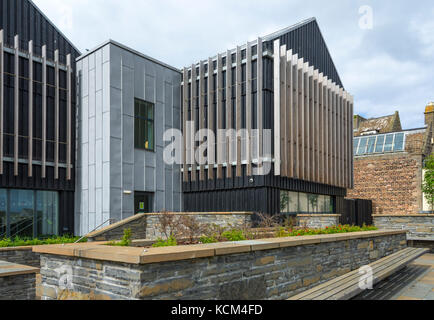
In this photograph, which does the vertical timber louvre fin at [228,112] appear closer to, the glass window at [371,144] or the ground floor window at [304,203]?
the ground floor window at [304,203]

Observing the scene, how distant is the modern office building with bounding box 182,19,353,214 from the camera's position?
1698 cm

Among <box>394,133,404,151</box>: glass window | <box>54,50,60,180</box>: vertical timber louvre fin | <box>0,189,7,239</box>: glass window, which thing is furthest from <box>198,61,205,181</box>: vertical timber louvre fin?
<box>394,133,404,151</box>: glass window

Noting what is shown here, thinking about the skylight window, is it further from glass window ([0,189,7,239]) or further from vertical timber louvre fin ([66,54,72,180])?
glass window ([0,189,7,239])

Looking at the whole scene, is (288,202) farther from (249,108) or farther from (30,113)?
(30,113)

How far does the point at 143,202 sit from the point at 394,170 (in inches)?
823

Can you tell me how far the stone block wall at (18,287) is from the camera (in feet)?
20.6

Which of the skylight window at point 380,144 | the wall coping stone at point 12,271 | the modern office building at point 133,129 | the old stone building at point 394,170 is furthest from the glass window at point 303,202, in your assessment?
the wall coping stone at point 12,271

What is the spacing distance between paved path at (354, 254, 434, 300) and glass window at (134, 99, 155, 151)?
12482 millimetres

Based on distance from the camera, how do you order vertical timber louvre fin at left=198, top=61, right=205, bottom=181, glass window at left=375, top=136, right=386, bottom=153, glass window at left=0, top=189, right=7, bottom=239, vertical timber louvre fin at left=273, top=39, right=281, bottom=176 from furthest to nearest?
1. glass window at left=375, top=136, right=386, bottom=153
2. vertical timber louvre fin at left=198, top=61, right=205, bottom=181
3. vertical timber louvre fin at left=273, top=39, right=281, bottom=176
4. glass window at left=0, top=189, right=7, bottom=239

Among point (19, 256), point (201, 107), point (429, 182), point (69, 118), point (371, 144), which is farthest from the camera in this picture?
point (371, 144)

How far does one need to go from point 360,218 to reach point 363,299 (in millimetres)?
21153

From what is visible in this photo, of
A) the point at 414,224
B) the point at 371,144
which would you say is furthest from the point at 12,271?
the point at 371,144

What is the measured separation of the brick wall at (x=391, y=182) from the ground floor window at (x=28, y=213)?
2366 centimetres

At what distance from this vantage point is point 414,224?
16359 mm
